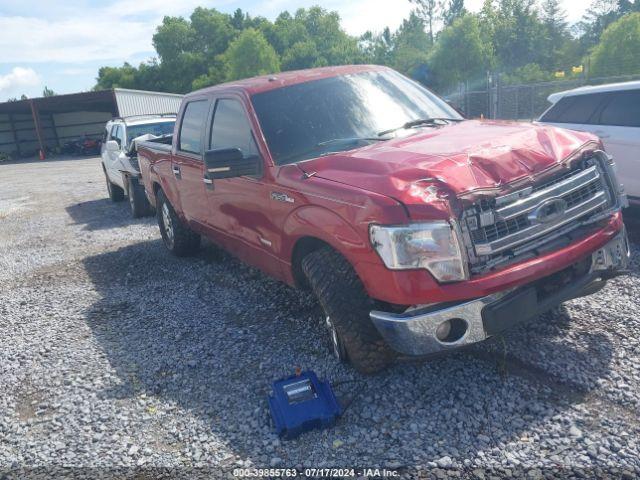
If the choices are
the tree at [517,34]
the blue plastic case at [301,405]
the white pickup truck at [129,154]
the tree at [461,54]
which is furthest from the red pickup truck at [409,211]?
the tree at [517,34]

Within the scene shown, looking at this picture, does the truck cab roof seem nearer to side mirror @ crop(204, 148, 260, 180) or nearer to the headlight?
side mirror @ crop(204, 148, 260, 180)

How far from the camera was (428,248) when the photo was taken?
299 cm

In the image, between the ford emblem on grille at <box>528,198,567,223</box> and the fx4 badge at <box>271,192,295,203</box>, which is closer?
the ford emblem on grille at <box>528,198,567,223</box>

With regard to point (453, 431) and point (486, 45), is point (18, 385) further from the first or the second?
point (486, 45)

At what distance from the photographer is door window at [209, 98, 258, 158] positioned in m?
4.41

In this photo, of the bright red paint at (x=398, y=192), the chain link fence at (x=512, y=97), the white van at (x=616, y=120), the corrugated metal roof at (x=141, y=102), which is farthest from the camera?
the corrugated metal roof at (x=141, y=102)

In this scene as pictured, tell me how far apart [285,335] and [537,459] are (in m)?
2.19

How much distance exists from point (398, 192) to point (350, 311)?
2.59 ft

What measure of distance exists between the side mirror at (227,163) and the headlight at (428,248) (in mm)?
1430

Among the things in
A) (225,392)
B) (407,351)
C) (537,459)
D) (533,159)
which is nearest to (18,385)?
(225,392)

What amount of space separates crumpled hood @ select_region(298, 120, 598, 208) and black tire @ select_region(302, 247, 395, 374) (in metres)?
0.55

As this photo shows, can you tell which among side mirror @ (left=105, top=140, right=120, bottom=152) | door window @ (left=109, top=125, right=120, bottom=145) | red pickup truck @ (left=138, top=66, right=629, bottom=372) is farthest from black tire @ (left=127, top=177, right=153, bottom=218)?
red pickup truck @ (left=138, top=66, right=629, bottom=372)

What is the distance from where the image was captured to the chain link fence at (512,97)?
16.6 meters

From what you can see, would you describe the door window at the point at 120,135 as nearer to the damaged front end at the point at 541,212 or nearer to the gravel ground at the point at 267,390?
the gravel ground at the point at 267,390
